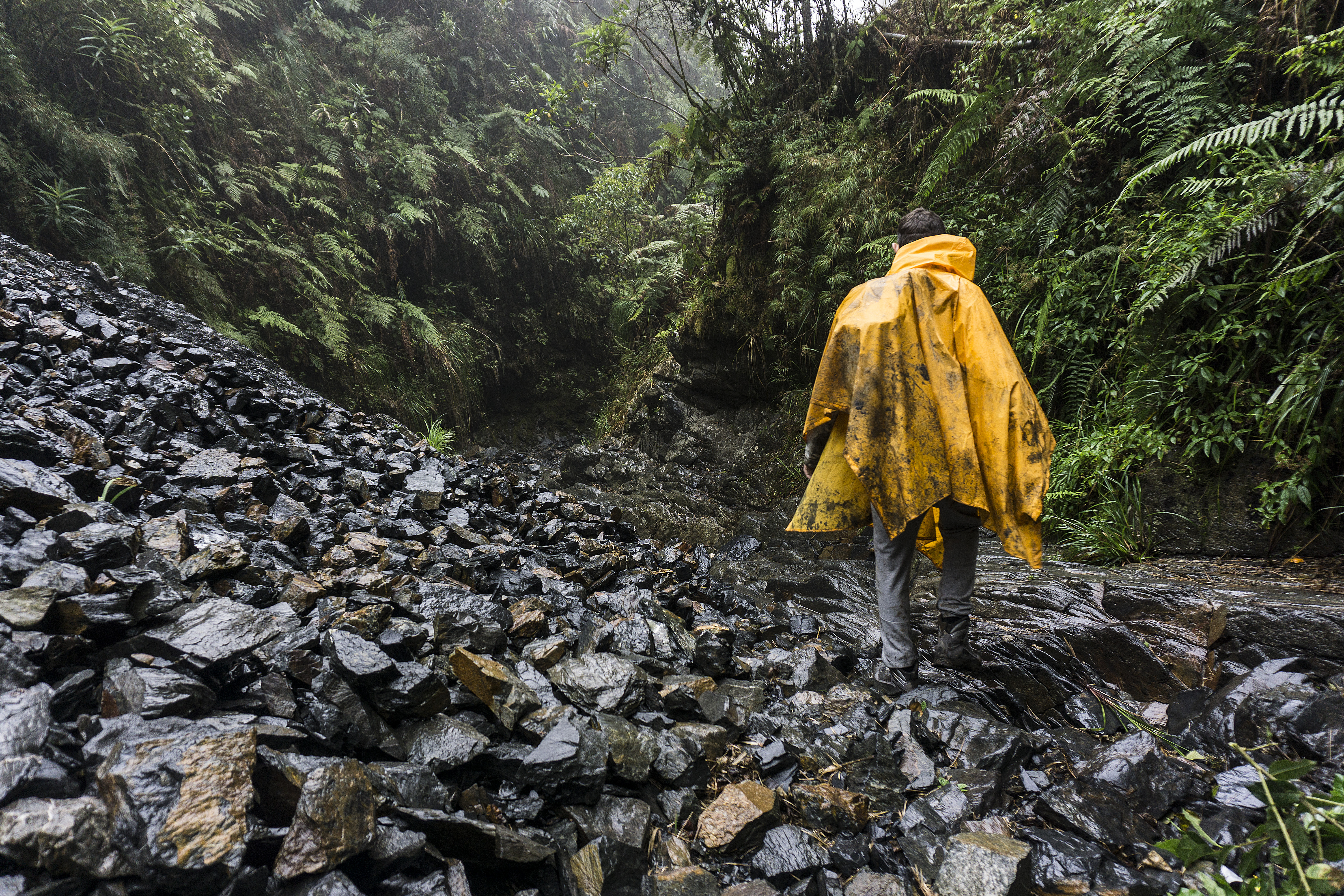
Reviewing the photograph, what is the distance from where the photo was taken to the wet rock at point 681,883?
1.53 m

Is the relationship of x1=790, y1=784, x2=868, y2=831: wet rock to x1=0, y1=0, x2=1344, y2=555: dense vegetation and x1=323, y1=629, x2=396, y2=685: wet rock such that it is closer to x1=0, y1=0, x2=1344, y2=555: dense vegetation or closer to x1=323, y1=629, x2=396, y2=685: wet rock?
x1=323, y1=629, x2=396, y2=685: wet rock

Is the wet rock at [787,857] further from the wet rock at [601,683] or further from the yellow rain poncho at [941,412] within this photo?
the yellow rain poncho at [941,412]

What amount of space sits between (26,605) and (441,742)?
1.17 m

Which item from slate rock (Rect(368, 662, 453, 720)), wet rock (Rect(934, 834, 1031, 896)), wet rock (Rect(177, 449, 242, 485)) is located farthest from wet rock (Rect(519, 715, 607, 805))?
wet rock (Rect(177, 449, 242, 485))

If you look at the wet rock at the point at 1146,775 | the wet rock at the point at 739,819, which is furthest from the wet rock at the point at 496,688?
the wet rock at the point at 1146,775

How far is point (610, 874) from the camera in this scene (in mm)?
1535

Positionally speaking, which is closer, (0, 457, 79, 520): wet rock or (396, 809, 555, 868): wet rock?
(396, 809, 555, 868): wet rock

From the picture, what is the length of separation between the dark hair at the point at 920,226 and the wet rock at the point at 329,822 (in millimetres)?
3158

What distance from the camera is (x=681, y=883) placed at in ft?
5.10

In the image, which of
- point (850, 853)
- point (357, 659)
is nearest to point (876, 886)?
point (850, 853)

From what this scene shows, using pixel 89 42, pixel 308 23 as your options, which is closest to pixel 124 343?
pixel 89 42

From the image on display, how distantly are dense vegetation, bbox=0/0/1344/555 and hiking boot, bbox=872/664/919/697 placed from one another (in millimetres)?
1864

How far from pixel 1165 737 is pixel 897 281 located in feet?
6.92

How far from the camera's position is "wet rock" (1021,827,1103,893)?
1518 millimetres
